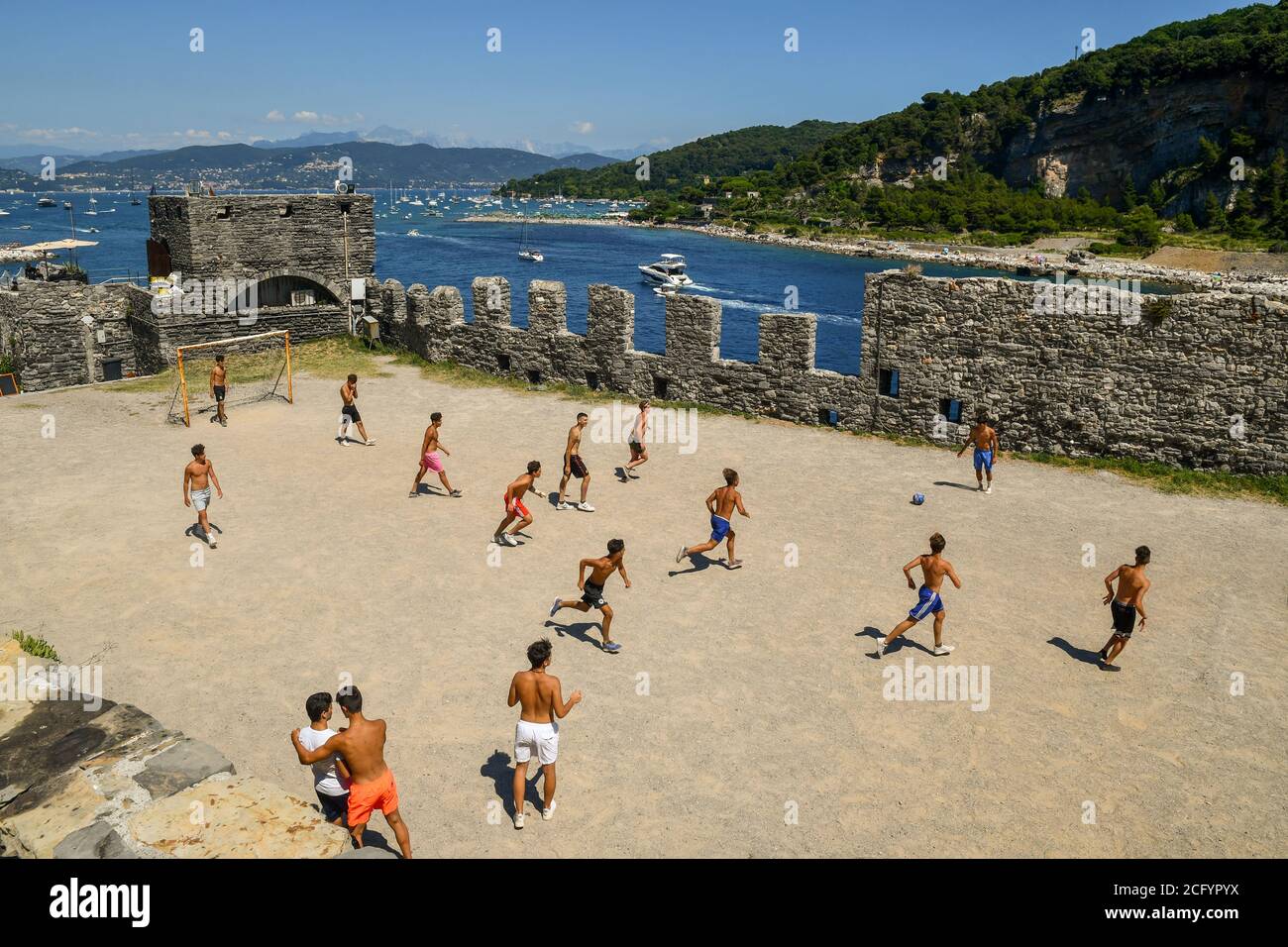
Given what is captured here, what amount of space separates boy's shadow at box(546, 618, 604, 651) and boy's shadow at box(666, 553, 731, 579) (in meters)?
1.79

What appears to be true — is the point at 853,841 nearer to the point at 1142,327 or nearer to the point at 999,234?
the point at 1142,327

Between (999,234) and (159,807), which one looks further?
(999,234)

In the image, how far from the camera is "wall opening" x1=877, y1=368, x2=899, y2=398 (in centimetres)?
2017

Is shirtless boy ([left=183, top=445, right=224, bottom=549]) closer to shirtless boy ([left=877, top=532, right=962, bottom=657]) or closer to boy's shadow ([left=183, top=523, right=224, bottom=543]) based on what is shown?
boy's shadow ([left=183, top=523, right=224, bottom=543])

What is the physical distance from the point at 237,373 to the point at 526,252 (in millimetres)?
84597

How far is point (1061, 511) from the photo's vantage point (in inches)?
625

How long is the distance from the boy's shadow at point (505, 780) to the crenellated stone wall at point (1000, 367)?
1333cm

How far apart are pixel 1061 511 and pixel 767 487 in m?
4.96

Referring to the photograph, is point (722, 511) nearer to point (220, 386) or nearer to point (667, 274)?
point (220, 386)

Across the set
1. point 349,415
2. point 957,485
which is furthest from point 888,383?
point 349,415

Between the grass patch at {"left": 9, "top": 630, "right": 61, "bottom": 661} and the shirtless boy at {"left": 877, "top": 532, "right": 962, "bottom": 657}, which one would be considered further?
the shirtless boy at {"left": 877, "top": 532, "right": 962, "bottom": 657}

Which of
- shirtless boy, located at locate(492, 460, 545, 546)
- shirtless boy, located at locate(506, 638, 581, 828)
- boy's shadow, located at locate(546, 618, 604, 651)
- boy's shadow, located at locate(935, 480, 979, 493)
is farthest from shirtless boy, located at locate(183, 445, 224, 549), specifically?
boy's shadow, located at locate(935, 480, 979, 493)

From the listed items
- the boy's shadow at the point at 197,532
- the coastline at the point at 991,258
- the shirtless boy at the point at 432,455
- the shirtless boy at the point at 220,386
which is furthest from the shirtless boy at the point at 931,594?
the coastline at the point at 991,258
